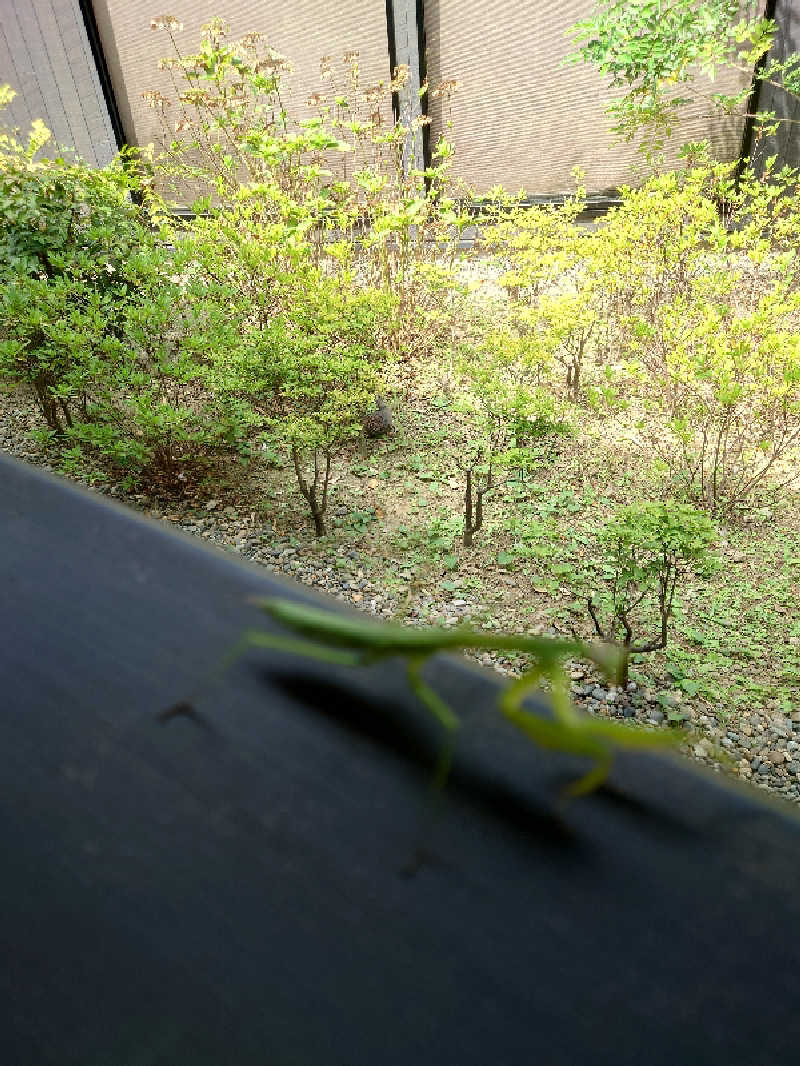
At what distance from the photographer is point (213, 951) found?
0.92 feet

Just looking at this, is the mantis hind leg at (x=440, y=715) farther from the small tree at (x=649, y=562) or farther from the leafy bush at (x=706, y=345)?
the leafy bush at (x=706, y=345)

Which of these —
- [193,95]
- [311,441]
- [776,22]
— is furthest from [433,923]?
[776,22]

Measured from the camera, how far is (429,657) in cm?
38

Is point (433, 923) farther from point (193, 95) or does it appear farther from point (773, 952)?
point (193, 95)

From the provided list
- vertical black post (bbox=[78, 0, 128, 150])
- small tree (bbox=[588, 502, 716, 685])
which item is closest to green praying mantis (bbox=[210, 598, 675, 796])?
small tree (bbox=[588, 502, 716, 685])

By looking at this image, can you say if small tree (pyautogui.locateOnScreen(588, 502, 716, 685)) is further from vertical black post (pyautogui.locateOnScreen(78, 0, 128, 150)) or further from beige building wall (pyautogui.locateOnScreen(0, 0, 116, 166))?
vertical black post (pyautogui.locateOnScreen(78, 0, 128, 150))

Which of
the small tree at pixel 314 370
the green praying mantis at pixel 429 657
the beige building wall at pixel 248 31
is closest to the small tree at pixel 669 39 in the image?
the beige building wall at pixel 248 31

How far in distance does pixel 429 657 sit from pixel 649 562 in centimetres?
298

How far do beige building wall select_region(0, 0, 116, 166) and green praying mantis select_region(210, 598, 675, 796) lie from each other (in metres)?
10.0

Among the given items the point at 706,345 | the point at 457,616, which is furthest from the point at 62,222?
the point at 706,345

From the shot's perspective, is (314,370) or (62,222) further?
(62,222)

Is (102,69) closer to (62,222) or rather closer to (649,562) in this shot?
(62,222)

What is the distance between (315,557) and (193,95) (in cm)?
398

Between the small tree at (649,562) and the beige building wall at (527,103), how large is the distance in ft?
18.1
